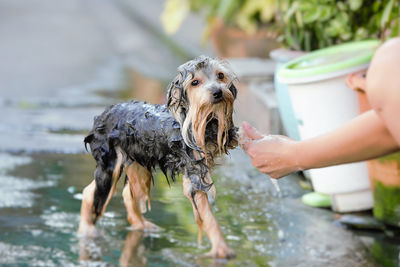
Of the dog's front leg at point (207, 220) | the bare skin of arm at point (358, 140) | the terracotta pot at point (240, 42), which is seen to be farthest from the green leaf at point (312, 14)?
the terracotta pot at point (240, 42)

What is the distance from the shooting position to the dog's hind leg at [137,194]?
4438 mm

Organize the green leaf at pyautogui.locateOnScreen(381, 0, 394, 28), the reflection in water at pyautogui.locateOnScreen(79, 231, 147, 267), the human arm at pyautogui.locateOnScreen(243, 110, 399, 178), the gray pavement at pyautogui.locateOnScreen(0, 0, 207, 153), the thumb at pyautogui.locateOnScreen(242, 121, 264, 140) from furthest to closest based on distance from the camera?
the gray pavement at pyautogui.locateOnScreen(0, 0, 207, 153)
the green leaf at pyautogui.locateOnScreen(381, 0, 394, 28)
the reflection in water at pyautogui.locateOnScreen(79, 231, 147, 267)
the thumb at pyautogui.locateOnScreen(242, 121, 264, 140)
the human arm at pyautogui.locateOnScreen(243, 110, 399, 178)

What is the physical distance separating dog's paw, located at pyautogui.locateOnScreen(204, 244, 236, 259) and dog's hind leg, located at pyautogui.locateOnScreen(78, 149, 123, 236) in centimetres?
76

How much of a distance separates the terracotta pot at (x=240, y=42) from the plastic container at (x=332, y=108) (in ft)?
16.9

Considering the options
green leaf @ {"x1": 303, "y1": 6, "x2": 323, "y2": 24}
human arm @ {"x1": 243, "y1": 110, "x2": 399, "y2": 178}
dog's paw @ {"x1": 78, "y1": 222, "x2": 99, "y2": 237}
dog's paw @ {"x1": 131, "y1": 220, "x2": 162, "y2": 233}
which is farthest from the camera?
green leaf @ {"x1": 303, "y1": 6, "x2": 323, "y2": 24}

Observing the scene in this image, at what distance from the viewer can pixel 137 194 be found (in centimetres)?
463

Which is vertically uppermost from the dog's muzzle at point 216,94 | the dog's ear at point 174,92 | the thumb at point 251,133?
the dog's ear at point 174,92

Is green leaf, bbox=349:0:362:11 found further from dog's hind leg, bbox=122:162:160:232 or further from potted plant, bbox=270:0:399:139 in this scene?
dog's hind leg, bbox=122:162:160:232

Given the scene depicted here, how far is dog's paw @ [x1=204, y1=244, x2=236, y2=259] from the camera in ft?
13.9

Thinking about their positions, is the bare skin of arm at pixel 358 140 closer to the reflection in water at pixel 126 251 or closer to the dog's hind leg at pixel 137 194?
the dog's hind leg at pixel 137 194

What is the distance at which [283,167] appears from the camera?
3.32 metres

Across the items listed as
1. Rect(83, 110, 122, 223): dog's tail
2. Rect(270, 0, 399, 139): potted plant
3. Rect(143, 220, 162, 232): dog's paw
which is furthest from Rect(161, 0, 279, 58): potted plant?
Rect(83, 110, 122, 223): dog's tail

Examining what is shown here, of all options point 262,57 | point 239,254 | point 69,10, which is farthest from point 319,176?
point 69,10

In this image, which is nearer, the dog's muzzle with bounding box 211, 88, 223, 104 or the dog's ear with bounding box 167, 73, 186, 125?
the dog's muzzle with bounding box 211, 88, 223, 104
